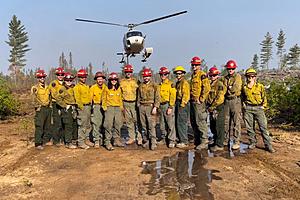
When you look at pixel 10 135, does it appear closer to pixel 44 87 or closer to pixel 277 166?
pixel 44 87

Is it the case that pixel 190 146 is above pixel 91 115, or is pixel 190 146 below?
below

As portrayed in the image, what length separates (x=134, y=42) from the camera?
56.9 ft

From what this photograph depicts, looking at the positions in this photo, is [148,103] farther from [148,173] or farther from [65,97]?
[148,173]

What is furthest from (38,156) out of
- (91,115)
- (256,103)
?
(256,103)

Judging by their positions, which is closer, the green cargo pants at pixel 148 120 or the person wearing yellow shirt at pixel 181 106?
the person wearing yellow shirt at pixel 181 106

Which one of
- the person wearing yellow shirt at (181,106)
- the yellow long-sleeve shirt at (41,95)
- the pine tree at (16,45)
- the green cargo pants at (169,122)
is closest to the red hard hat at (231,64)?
the person wearing yellow shirt at (181,106)

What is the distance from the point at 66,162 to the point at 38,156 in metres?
1.06

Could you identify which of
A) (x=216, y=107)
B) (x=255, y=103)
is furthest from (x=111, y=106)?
(x=255, y=103)

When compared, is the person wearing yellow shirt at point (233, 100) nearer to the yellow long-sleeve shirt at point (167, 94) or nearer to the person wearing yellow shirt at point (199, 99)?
the person wearing yellow shirt at point (199, 99)

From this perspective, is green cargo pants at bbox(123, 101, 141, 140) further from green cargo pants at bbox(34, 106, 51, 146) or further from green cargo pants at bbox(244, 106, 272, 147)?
green cargo pants at bbox(244, 106, 272, 147)

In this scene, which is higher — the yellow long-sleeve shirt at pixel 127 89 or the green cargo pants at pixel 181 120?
the yellow long-sleeve shirt at pixel 127 89

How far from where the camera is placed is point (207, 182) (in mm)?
6102

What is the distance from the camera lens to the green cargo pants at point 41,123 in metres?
9.05

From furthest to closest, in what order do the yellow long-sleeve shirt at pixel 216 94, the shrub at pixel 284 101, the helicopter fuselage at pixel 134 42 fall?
→ the helicopter fuselage at pixel 134 42 < the shrub at pixel 284 101 < the yellow long-sleeve shirt at pixel 216 94
